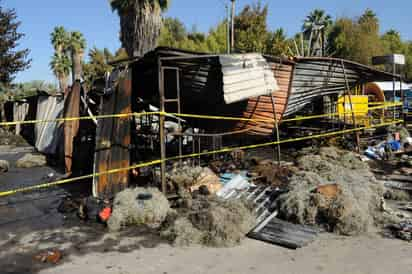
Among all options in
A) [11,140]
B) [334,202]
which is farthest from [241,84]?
[11,140]

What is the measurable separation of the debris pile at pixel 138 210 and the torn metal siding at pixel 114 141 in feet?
3.61

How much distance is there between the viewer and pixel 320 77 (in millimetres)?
10461

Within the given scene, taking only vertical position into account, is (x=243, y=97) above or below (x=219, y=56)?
below

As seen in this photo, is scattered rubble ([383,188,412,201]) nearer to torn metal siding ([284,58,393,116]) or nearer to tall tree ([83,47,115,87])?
torn metal siding ([284,58,393,116])

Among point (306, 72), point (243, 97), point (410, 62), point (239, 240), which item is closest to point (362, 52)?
point (410, 62)

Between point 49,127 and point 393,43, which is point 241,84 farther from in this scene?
point 393,43

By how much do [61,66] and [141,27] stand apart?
20423 mm

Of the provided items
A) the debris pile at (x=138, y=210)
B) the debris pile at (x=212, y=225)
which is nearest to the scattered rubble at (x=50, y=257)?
the debris pile at (x=138, y=210)

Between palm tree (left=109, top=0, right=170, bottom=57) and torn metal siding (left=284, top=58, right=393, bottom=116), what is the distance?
12434 mm

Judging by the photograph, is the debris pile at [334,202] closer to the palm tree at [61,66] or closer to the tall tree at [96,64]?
the tall tree at [96,64]

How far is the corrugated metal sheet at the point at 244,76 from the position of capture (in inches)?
287

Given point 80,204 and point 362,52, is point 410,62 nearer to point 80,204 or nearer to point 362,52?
point 362,52

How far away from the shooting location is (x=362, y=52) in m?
37.5

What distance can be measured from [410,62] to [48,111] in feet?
137
